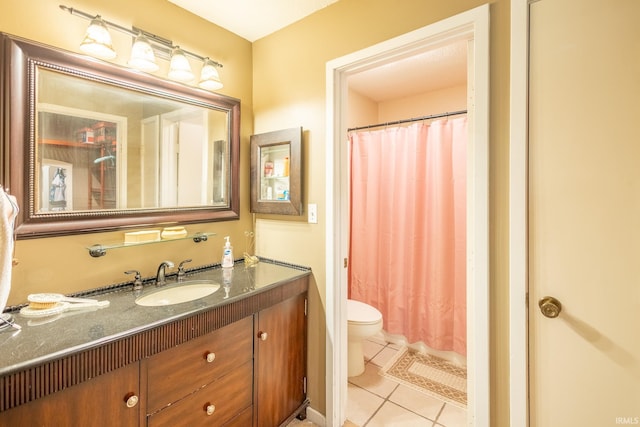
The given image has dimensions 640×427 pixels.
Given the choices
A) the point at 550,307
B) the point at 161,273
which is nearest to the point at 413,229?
the point at 550,307

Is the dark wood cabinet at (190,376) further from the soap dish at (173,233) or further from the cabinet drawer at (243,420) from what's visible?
the soap dish at (173,233)

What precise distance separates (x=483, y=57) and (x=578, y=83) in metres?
0.35

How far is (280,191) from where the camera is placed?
193cm

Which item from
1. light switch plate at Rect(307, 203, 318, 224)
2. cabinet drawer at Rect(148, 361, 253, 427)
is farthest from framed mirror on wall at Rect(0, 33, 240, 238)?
cabinet drawer at Rect(148, 361, 253, 427)

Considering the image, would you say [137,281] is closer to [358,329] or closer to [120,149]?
[120,149]

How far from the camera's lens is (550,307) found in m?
1.09

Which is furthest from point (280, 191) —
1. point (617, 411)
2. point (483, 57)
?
point (617, 411)

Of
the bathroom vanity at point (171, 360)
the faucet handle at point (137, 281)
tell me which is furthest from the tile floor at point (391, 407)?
the faucet handle at point (137, 281)

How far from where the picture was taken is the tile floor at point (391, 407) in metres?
1.76

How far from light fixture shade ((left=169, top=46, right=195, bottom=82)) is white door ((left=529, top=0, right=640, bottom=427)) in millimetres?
1615

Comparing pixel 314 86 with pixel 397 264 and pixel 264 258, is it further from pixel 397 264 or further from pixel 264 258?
pixel 397 264

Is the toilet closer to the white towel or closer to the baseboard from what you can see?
the baseboard

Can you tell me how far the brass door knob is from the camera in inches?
42.6

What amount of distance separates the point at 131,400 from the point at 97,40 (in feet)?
4.80
